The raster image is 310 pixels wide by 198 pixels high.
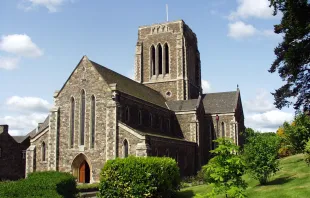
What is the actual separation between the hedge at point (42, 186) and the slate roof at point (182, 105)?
26569 millimetres

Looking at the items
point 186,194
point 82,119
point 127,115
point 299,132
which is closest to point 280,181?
point 186,194

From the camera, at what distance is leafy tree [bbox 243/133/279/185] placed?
2514 cm

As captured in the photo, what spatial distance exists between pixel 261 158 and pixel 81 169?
19.6 meters

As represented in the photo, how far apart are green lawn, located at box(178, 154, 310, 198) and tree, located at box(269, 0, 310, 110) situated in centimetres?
543

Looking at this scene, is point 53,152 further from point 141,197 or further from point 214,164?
point 214,164

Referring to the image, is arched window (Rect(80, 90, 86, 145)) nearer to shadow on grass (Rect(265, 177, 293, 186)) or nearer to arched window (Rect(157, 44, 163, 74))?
shadow on grass (Rect(265, 177, 293, 186))

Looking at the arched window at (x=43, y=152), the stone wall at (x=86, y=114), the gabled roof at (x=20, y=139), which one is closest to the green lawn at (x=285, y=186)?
the stone wall at (x=86, y=114)

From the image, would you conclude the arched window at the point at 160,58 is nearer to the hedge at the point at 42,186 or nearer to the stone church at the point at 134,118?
the stone church at the point at 134,118

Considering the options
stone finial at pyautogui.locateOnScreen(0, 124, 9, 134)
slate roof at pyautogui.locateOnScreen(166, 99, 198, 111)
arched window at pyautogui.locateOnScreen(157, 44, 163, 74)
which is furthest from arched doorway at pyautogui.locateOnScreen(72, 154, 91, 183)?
arched window at pyautogui.locateOnScreen(157, 44, 163, 74)

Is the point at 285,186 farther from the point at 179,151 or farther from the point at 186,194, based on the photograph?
the point at 179,151

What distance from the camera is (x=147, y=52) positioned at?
5922 cm

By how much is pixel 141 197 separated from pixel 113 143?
40.1 feet

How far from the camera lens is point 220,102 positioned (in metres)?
56.0

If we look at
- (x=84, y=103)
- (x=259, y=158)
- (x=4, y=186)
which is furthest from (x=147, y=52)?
(x=4, y=186)
